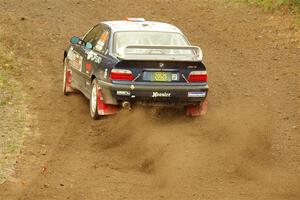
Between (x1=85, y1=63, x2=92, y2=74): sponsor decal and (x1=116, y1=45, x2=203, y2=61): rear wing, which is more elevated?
(x1=116, y1=45, x2=203, y2=61): rear wing

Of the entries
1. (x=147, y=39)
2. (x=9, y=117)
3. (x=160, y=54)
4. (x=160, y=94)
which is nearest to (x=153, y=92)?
(x=160, y=94)

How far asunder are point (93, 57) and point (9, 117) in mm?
1774

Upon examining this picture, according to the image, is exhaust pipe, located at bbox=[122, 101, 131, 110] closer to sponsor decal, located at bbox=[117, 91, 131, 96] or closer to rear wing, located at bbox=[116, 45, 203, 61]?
sponsor decal, located at bbox=[117, 91, 131, 96]

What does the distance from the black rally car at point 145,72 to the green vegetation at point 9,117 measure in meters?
1.36

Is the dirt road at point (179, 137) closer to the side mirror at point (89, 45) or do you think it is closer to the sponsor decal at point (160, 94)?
the sponsor decal at point (160, 94)

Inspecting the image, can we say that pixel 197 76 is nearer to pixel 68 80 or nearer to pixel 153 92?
pixel 153 92

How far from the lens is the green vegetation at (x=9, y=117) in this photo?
9.26 meters

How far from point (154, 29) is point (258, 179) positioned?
4106 millimetres

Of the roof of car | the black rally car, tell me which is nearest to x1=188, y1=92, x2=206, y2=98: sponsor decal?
the black rally car

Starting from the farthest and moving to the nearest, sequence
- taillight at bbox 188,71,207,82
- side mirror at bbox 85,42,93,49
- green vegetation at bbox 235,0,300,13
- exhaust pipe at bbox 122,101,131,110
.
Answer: green vegetation at bbox 235,0,300,13 < side mirror at bbox 85,42,93,49 < taillight at bbox 188,71,207,82 < exhaust pipe at bbox 122,101,131,110

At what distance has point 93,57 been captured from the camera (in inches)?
472

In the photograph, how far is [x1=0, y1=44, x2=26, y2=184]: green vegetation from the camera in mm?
9258

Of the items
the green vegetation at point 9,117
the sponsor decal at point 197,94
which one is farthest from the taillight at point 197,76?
the green vegetation at point 9,117

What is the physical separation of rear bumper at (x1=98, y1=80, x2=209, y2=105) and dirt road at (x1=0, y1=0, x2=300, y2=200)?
1.13 ft
